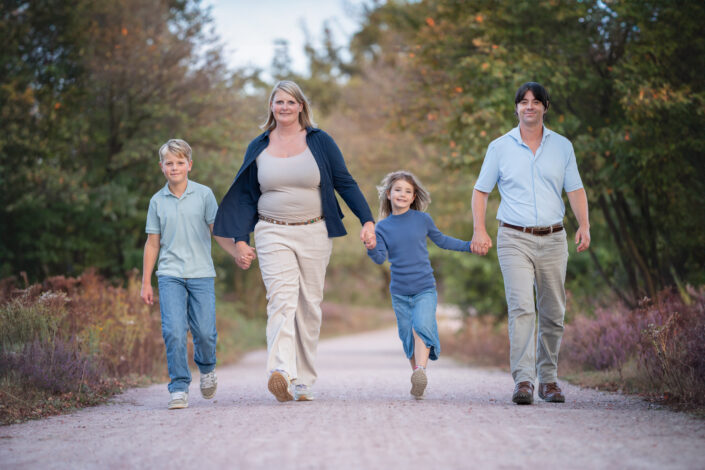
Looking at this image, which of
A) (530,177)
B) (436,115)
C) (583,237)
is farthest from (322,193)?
(436,115)

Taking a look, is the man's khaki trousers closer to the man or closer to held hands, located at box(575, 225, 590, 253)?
the man

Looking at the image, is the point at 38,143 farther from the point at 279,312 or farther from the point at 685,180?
the point at 685,180

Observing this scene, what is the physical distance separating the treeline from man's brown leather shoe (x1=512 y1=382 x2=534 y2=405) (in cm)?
466

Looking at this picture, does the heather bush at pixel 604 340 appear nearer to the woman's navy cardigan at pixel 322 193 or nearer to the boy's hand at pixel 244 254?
the woman's navy cardigan at pixel 322 193

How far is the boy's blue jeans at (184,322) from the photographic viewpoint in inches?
275

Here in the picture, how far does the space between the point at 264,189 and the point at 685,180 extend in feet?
20.5

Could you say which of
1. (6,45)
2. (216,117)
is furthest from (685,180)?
(6,45)

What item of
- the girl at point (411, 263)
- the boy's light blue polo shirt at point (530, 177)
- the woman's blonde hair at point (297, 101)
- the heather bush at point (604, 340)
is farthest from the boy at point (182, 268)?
the heather bush at point (604, 340)

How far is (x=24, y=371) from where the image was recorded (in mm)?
7520

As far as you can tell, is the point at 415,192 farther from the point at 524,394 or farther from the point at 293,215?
the point at 524,394

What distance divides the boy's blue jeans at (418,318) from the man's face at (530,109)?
66.7 inches

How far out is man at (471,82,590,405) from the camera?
6.88m

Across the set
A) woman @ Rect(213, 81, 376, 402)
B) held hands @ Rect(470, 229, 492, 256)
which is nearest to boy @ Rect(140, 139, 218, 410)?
woman @ Rect(213, 81, 376, 402)

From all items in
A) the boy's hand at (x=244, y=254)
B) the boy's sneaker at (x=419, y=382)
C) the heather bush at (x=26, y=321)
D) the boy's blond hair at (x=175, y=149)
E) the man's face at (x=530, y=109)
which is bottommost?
the boy's sneaker at (x=419, y=382)
